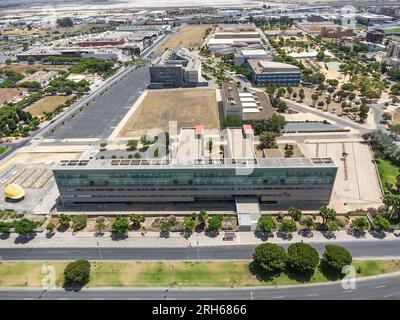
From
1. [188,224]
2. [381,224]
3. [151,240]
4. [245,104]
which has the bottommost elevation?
[151,240]

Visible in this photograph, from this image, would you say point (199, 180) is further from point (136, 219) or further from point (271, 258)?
point (271, 258)

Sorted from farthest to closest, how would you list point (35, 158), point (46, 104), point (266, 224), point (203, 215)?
point (46, 104) < point (35, 158) < point (203, 215) < point (266, 224)

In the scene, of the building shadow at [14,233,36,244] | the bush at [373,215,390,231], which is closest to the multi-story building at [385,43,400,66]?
the bush at [373,215,390,231]

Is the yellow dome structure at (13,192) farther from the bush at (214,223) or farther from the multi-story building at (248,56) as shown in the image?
the multi-story building at (248,56)

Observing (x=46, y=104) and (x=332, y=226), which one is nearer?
(x=332, y=226)

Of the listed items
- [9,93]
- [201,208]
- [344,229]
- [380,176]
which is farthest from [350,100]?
[9,93]

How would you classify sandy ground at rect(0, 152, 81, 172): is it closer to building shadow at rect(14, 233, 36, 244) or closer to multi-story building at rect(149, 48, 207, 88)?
building shadow at rect(14, 233, 36, 244)

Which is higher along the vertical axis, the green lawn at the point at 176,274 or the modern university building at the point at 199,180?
the modern university building at the point at 199,180

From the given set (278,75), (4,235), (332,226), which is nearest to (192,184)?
(332,226)

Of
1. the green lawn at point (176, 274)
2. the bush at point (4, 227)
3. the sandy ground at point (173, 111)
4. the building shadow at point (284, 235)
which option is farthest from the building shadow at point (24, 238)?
the building shadow at point (284, 235)
